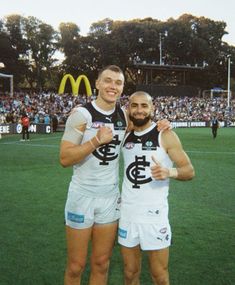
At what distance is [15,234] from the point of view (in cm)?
691

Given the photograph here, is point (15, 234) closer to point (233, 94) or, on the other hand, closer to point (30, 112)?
point (30, 112)

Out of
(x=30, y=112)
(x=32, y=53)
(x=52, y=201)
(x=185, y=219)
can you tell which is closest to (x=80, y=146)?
(x=185, y=219)

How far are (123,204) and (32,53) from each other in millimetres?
66496

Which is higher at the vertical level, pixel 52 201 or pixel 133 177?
pixel 133 177

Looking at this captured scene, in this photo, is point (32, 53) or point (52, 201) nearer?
point (52, 201)

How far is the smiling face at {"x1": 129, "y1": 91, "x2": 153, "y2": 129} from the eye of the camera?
13.5ft

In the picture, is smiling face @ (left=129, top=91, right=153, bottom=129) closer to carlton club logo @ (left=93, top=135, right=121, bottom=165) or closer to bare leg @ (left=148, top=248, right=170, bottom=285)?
carlton club logo @ (left=93, top=135, right=121, bottom=165)

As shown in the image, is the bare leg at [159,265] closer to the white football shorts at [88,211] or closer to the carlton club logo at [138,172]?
the white football shorts at [88,211]

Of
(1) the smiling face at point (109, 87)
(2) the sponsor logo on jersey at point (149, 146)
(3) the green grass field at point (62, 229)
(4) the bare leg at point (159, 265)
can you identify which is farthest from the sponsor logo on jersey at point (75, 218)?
(3) the green grass field at point (62, 229)

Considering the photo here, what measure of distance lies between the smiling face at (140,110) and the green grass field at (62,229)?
2.18 m

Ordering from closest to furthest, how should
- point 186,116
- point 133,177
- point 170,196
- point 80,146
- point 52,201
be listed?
1. point 80,146
2. point 133,177
3. point 52,201
4. point 170,196
5. point 186,116

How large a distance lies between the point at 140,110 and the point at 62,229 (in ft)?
12.5

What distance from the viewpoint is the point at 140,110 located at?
13.5 feet

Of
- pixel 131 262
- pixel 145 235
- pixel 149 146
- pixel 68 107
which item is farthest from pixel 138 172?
pixel 68 107
